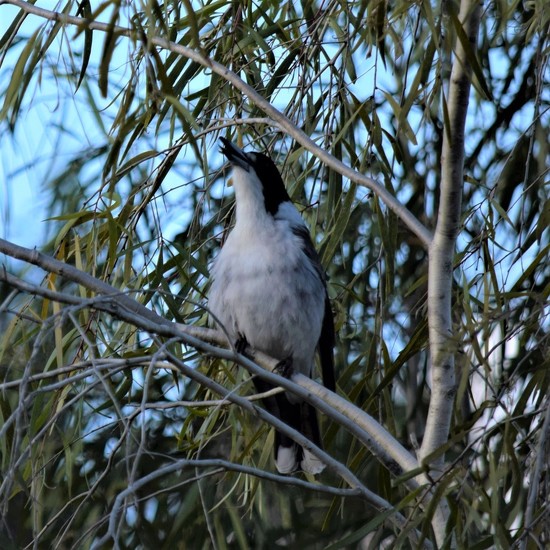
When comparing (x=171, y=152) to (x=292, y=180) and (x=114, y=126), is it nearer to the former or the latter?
(x=114, y=126)

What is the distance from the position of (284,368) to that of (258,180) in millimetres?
522

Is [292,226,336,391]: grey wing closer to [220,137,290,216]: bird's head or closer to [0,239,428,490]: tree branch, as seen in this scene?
[220,137,290,216]: bird's head

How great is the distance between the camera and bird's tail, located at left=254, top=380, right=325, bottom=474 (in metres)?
2.98

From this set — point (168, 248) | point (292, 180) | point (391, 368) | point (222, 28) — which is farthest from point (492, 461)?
point (222, 28)

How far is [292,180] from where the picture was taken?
2.72 m

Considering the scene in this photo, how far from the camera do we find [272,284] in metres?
2.88

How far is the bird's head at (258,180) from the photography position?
2.92m

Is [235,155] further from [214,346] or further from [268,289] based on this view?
[214,346]

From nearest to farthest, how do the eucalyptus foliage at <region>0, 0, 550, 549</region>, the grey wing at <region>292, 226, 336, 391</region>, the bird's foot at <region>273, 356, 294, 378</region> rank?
the eucalyptus foliage at <region>0, 0, 550, 549</region> < the bird's foot at <region>273, 356, 294, 378</region> < the grey wing at <region>292, 226, 336, 391</region>

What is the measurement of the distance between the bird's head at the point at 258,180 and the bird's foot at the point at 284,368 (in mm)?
418

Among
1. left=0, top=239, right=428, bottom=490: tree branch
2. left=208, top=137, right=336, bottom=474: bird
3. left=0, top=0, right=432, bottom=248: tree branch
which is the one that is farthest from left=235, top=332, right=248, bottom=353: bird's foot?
left=0, top=0, right=432, bottom=248: tree branch

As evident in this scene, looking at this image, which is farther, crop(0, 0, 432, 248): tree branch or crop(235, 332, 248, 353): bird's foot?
crop(235, 332, 248, 353): bird's foot

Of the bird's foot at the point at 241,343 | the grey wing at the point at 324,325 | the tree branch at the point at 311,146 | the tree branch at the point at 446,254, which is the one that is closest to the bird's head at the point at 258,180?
the grey wing at the point at 324,325

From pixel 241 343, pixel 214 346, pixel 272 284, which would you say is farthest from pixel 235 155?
pixel 214 346
